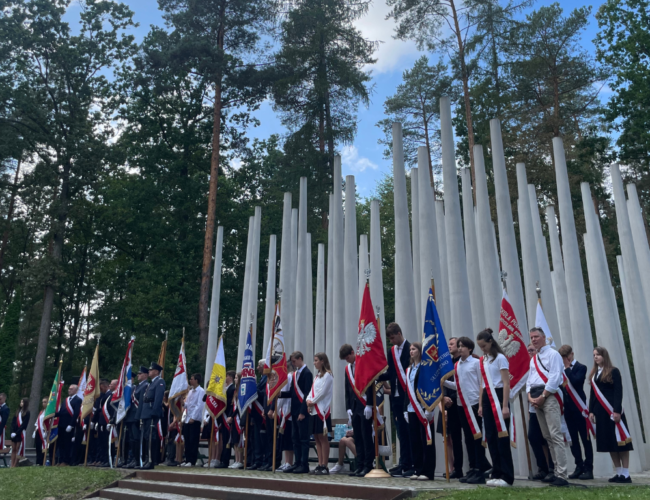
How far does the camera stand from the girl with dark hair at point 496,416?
6.48m

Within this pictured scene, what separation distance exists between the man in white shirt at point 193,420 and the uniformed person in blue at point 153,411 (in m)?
0.55

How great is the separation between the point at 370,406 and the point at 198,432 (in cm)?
497

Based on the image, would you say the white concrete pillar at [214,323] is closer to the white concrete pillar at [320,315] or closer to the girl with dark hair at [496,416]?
the white concrete pillar at [320,315]

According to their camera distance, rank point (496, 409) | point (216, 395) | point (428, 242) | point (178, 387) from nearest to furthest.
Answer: point (496, 409) < point (428, 242) < point (216, 395) < point (178, 387)

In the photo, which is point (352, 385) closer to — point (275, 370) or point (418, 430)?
point (418, 430)

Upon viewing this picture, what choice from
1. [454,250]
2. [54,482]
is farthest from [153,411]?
[454,250]

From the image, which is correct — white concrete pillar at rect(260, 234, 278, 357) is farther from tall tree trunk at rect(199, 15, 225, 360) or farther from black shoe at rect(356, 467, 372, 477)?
black shoe at rect(356, 467, 372, 477)

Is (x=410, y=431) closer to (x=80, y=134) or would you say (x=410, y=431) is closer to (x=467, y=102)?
(x=467, y=102)

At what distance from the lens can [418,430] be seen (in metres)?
7.35

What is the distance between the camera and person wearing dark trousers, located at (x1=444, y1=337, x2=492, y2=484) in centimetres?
680

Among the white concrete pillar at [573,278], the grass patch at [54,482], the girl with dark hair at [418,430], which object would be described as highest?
the white concrete pillar at [573,278]

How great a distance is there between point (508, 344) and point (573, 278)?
3623 mm

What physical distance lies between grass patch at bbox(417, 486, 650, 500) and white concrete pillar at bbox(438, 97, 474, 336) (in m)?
4.00

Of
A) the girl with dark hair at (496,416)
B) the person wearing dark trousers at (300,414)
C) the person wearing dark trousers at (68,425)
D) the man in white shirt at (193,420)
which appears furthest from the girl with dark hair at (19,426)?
the girl with dark hair at (496,416)
